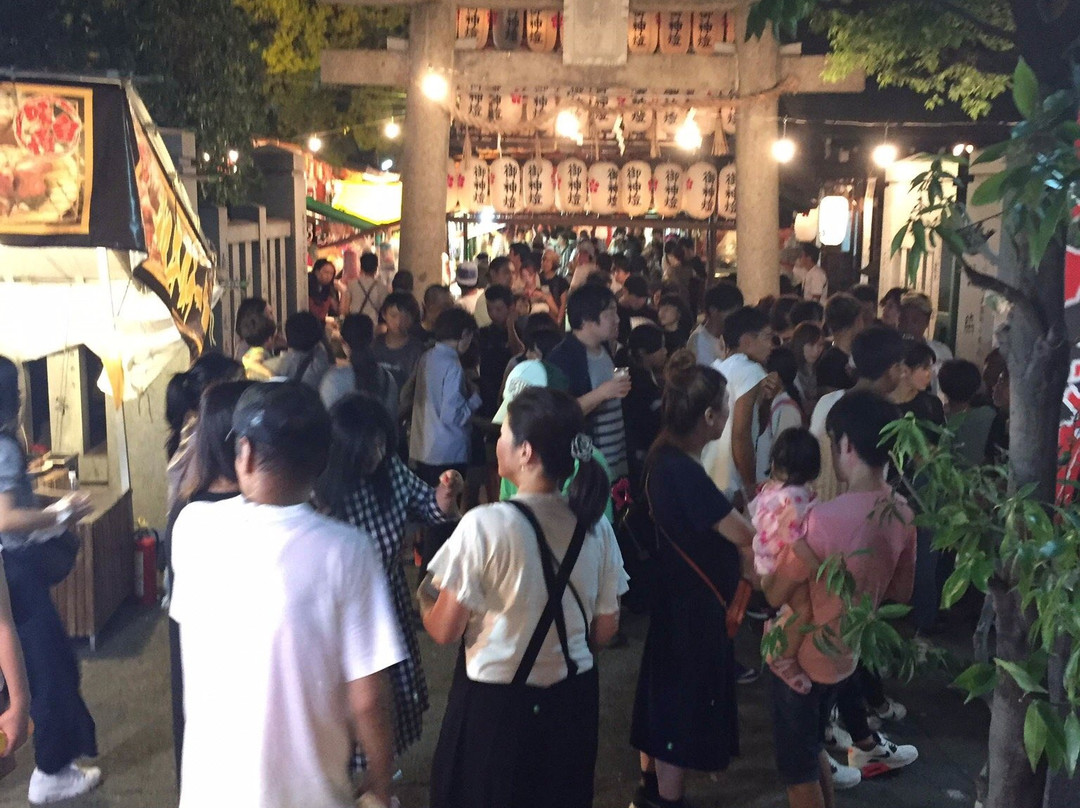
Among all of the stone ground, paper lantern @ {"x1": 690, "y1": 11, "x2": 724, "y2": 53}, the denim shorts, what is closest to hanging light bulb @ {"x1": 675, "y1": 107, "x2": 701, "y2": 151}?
paper lantern @ {"x1": 690, "y1": 11, "x2": 724, "y2": 53}

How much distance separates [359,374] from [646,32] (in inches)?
297

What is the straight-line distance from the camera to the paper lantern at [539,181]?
1490 centimetres

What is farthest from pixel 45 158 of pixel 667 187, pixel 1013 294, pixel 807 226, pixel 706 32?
pixel 807 226

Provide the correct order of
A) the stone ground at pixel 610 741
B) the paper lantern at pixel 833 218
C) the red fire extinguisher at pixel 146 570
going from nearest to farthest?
the stone ground at pixel 610 741 < the red fire extinguisher at pixel 146 570 < the paper lantern at pixel 833 218

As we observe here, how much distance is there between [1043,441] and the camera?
8.77 ft

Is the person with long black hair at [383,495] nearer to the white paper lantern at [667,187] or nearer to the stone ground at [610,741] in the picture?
the stone ground at [610,741]

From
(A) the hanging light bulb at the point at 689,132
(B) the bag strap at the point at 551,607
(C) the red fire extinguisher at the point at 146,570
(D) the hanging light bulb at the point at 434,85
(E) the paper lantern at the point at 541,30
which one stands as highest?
(E) the paper lantern at the point at 541,30

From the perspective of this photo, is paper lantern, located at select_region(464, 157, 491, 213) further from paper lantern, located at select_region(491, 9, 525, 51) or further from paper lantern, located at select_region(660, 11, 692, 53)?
paper lantern, located at select_region(660, 11, 692, 53)

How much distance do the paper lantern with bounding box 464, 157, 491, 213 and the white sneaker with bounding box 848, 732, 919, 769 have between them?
10826mm

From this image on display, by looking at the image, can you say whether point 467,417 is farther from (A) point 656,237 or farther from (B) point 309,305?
(A) point 656,237

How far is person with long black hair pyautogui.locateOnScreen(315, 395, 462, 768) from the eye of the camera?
4.06 meters

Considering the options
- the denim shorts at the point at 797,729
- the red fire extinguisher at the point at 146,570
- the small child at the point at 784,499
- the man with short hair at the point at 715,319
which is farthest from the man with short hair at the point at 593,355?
the red fire extinguisher at the point at 146,570

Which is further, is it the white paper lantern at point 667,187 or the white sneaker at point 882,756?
the white paper lantern at point 667,187

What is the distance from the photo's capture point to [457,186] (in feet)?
49.4
